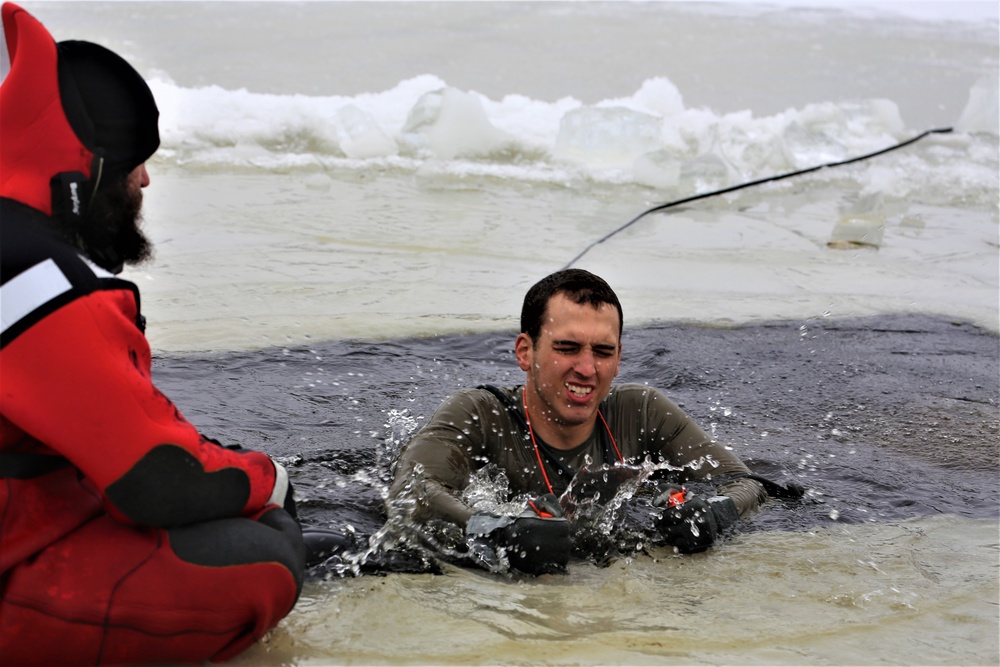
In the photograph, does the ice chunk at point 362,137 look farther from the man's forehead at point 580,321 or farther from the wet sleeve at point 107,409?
the wet sleeve at point 107,409

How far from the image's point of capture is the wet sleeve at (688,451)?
153 inches

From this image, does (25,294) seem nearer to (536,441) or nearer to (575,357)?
(575,357)

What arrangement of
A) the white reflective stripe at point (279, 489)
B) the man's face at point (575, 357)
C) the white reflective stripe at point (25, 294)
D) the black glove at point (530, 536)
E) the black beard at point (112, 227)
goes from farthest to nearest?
the man's face at point (575, 357) < the black glove at point (530, 536) < the white reflective stripe at point (279, 489) < the black beard at point (112, 227) < the white reflective stripe at point (25, 294)

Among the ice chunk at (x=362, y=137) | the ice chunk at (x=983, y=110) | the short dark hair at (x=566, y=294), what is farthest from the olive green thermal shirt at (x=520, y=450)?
the ice chunk at (x=983, y=110)

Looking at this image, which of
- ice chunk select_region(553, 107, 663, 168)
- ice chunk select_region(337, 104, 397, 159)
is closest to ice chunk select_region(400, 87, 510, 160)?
ice chunk select_region(337, 104, 397, 159)

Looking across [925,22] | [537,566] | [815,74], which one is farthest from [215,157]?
[925,22]

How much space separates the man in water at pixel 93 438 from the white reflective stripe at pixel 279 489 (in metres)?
0.13

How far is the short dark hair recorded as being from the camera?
3639 mm

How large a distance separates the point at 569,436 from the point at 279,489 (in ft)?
4.33

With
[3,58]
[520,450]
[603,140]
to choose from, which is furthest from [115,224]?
[603,140]

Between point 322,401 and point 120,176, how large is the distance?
2.58 meters

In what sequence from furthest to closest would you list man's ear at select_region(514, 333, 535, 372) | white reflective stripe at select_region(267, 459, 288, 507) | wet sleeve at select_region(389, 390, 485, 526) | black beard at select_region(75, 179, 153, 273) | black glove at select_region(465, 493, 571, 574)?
man's ear at select_region(514, 333, 535, 372)
wet sleeve at select_region(389, 390, 485, 526)
black glove at select_region(465, 493, 571, 574)
white reflective stripe at select_region(267, 459, 288, 507)
black beard at select_region(75, 179, 153, 273)

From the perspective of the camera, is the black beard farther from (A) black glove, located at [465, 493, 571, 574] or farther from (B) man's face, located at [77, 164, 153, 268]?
(A) black glove, located at [465, 493, 571, 574]

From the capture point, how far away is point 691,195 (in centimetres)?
1013
